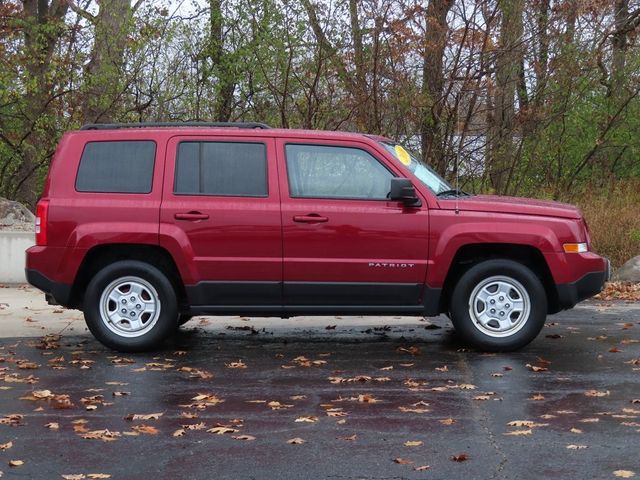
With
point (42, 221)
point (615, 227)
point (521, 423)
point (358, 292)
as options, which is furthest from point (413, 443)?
point (615, 227)

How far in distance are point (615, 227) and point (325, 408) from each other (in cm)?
1002

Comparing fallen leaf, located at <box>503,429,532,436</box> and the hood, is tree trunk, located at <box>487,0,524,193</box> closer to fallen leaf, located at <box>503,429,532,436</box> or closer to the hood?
the hood

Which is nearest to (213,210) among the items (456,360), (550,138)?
(456,360)

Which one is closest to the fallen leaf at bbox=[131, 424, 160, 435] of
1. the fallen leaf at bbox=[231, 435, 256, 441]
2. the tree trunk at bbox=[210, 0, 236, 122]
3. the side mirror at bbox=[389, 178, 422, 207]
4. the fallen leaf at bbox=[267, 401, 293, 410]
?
the fallen leaf at bbox=[231, 435, 256, 441]

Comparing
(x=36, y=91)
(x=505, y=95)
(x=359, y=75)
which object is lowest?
(x=505, y=95)

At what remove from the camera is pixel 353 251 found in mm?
8539

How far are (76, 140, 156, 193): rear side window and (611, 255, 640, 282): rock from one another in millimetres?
7862

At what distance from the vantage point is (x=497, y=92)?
1711 cm

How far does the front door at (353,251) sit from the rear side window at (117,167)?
4.07 feet

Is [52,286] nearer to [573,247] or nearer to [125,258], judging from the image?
[125,258]

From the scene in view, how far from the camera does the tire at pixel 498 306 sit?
8.59m

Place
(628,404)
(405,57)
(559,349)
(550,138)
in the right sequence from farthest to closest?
(550,138), (405,57), (559,349), (628,404)

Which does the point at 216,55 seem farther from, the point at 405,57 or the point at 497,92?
the point at 497,92

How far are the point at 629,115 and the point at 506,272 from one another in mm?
14193
